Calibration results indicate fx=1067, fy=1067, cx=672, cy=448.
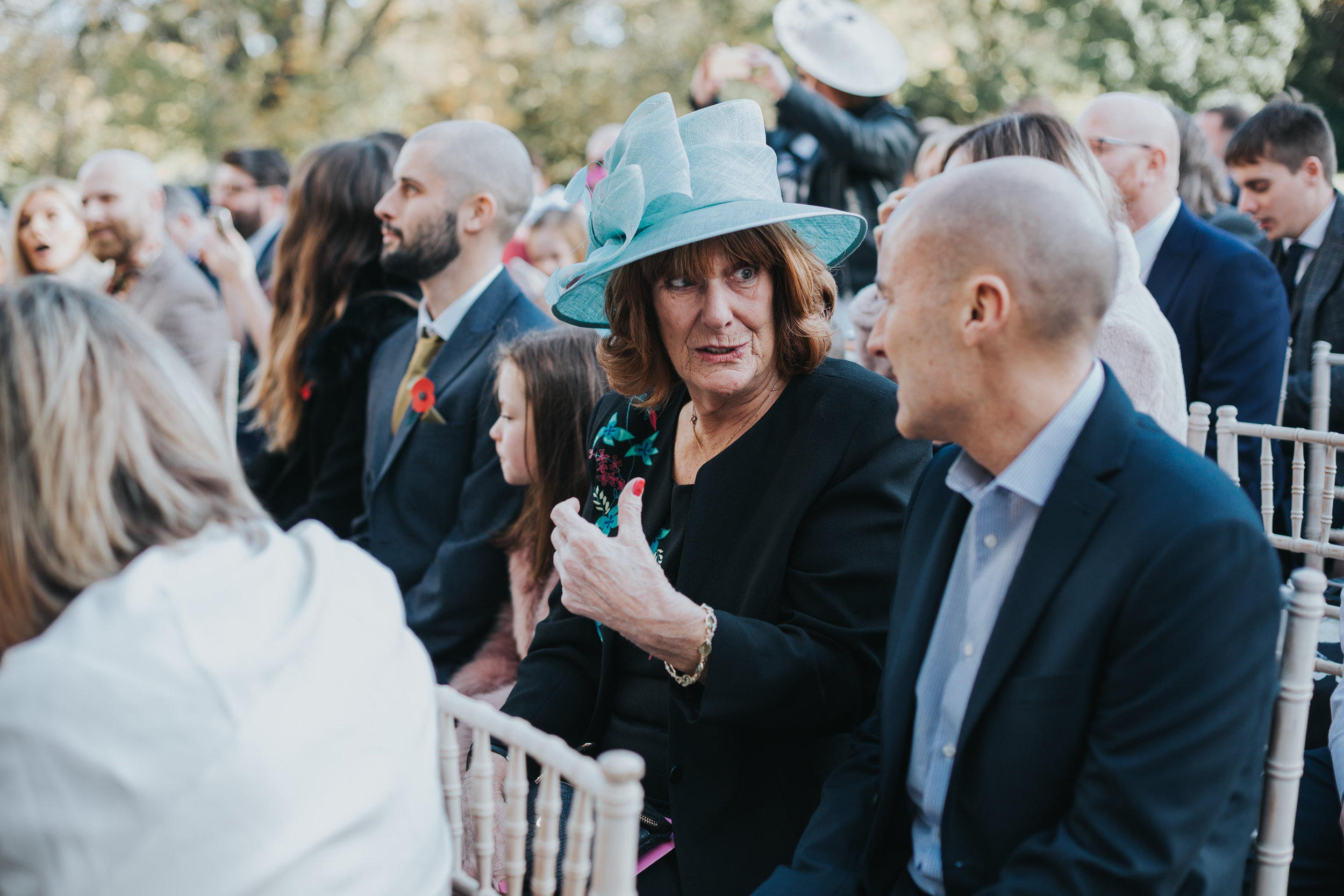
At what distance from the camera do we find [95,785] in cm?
99

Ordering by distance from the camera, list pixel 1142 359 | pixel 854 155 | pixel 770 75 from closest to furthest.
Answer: pixel 1142 359 < pixel 770 75 < pixel 854 155

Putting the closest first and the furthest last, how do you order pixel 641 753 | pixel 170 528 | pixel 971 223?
pixel 170 528 < pixel 971 223 < pixel 641 753

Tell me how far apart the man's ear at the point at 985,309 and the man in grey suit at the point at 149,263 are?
4.67m

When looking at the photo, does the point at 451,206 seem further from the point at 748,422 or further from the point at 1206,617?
the point at 1206,617

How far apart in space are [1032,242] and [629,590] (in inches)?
33.7

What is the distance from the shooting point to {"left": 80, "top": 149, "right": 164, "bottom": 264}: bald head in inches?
236

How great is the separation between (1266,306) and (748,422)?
238 cm

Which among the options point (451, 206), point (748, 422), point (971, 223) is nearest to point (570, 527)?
point (748, 422)

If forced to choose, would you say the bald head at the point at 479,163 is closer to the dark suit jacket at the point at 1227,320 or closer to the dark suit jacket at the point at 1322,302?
the dark suit jacket at the point at 1227,320

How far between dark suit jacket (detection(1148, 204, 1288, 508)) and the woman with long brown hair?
109 inches

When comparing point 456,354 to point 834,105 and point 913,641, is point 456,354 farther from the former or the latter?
point 834,105

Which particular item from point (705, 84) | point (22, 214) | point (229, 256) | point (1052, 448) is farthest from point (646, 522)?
point (22, 214)

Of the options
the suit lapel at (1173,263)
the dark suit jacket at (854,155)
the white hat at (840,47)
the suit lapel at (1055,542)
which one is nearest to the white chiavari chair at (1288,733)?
the suit lapel at (1055,542)

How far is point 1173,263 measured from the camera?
379 centimetres
